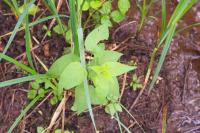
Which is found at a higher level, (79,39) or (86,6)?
(86,6)

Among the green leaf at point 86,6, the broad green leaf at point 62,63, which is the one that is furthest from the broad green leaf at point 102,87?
the green leaf at point 86,6

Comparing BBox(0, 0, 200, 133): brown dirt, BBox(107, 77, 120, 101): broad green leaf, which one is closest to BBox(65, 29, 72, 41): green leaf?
BBox(0, 0, 200, 133): brown dirt

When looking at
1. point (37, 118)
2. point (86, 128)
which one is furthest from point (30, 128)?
point (86, 128)

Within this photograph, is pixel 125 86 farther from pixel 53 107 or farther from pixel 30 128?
pixel 30 128

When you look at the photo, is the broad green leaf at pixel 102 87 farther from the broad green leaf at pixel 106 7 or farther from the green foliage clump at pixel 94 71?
the broad green leaf at pixel 106 7

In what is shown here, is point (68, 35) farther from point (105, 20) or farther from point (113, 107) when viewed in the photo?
point (113, 107)

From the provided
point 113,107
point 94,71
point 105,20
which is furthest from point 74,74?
point 105,20
